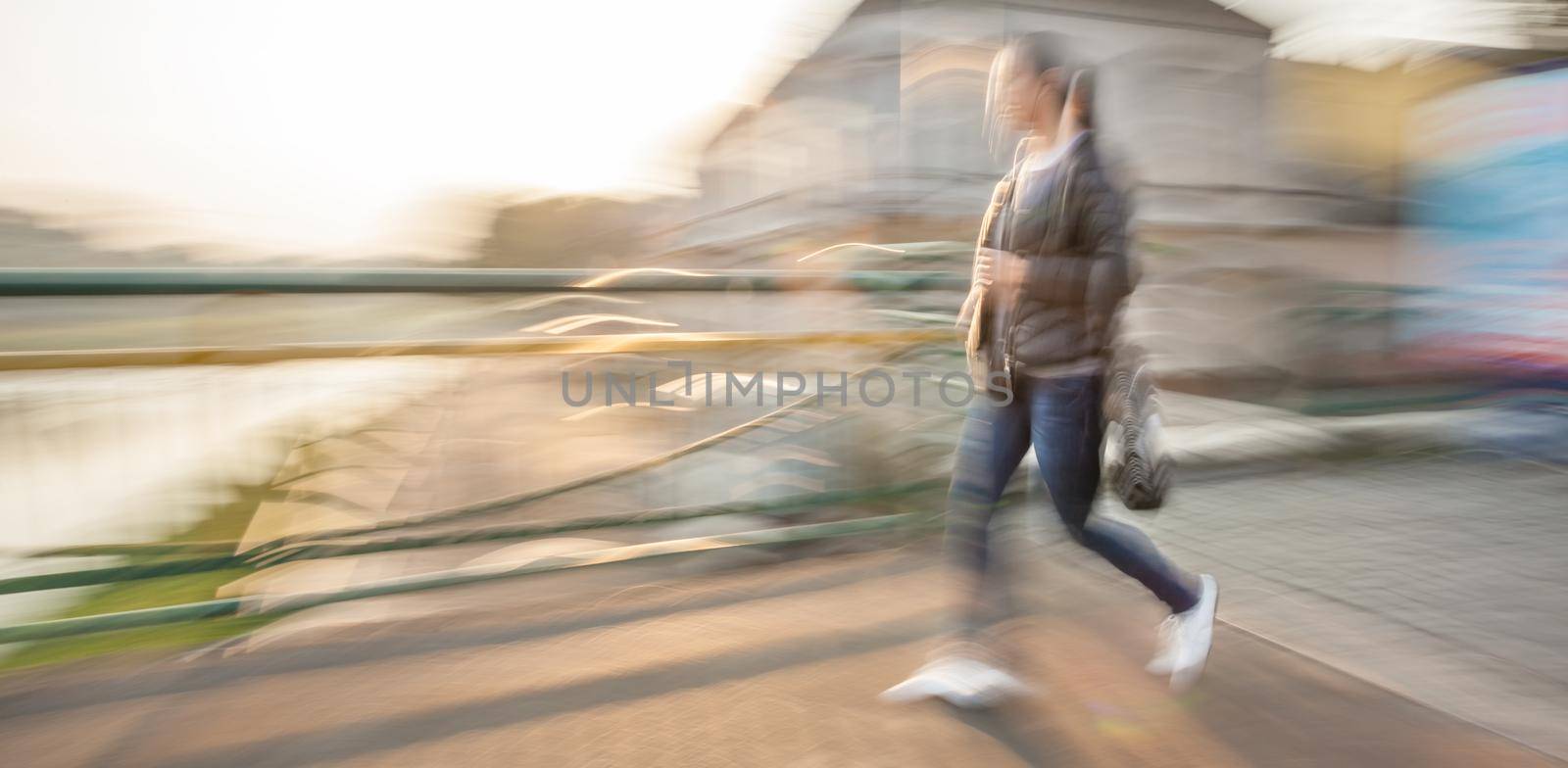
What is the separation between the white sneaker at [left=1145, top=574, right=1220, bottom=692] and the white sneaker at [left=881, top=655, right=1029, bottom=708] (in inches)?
15.6

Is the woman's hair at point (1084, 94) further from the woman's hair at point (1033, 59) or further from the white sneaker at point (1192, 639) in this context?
the white sneaker at point (1192, 639)

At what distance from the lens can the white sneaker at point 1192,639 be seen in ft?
7.61

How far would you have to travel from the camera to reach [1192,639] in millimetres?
2316

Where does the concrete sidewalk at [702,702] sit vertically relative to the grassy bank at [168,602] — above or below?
below

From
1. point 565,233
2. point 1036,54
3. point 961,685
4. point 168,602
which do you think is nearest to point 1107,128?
point 565,233

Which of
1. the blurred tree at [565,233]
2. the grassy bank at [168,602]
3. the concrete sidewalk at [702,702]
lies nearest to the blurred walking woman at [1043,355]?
the concrete sidewalk at [702,702]

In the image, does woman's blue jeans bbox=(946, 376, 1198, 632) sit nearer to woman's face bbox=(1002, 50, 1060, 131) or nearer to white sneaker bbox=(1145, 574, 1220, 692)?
white sneaker bbox=(1145, 574, 1220, 692)

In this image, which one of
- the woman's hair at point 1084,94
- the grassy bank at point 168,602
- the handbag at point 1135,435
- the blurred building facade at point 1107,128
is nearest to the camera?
the woman's hair at point 1084,94

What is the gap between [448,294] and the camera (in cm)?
285

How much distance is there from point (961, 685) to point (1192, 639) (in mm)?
599

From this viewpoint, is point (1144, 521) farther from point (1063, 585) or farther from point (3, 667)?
point (3, 667)

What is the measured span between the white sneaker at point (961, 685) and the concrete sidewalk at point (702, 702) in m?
0.05

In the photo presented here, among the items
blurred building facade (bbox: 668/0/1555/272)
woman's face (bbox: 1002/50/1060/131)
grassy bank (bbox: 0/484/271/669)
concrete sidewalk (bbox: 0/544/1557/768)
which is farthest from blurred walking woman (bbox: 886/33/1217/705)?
blurred building facade (bbox: 668/0/1555/272)

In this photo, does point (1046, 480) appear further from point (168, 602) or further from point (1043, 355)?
point (168, 602)
